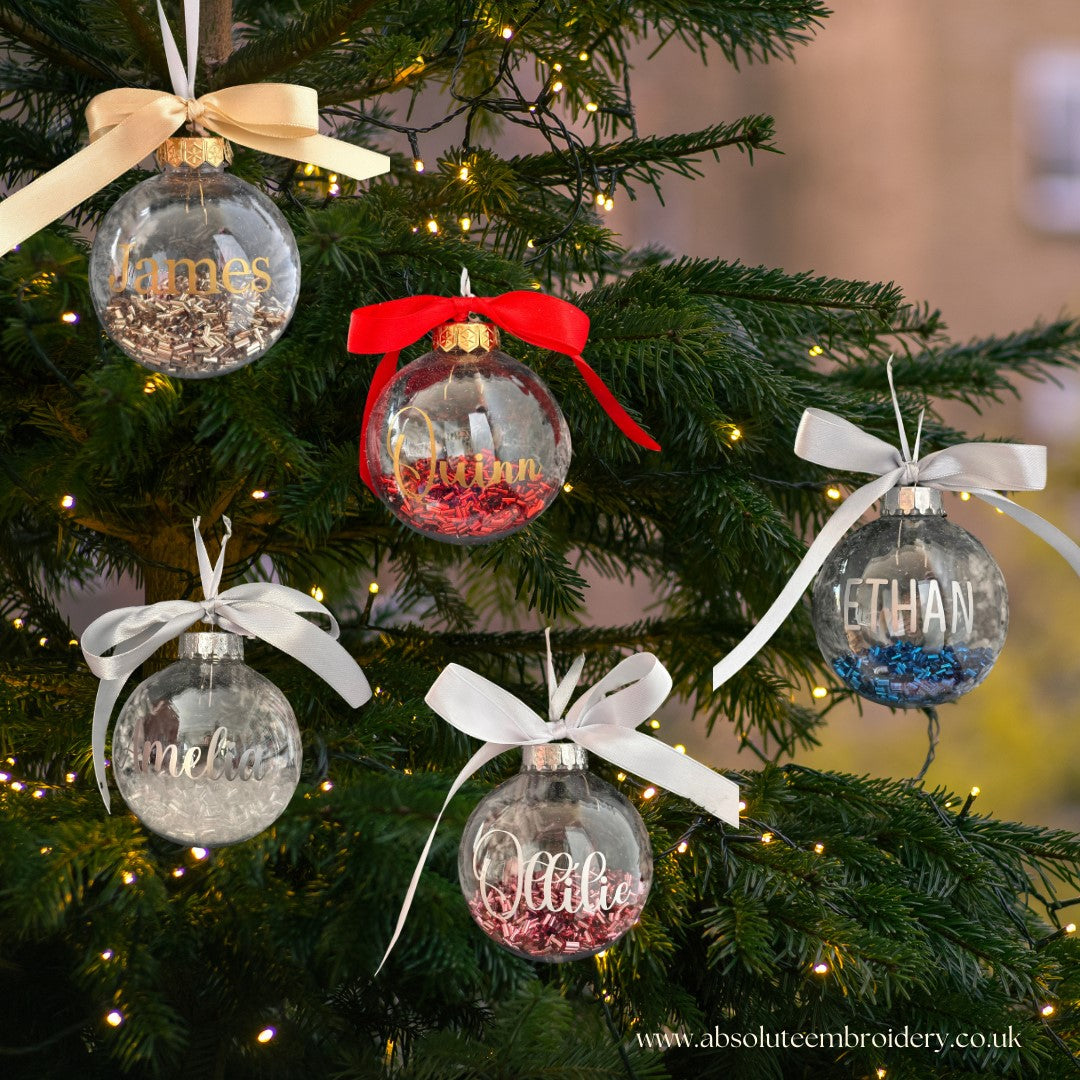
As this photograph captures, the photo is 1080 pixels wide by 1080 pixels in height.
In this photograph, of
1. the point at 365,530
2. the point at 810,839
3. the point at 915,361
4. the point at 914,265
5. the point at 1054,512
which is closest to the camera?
the point at 810,839

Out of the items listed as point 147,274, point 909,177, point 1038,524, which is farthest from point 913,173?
point 147,274

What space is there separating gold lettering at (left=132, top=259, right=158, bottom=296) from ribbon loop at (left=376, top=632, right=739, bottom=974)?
239 mm

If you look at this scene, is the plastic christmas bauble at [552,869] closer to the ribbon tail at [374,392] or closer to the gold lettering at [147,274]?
the ribbon tail at [374,392]

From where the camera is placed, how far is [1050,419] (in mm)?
2406

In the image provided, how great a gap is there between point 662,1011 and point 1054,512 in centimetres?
191

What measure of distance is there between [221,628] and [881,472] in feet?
1.25

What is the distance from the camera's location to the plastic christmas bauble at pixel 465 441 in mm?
649

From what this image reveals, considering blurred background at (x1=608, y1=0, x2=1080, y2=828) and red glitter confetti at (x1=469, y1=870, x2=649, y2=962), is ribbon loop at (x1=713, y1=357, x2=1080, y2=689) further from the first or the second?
blurred background at (x1=608, y1=0, x2=1080, y2=828)

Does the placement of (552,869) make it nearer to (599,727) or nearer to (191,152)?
(599,727)

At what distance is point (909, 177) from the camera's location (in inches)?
102

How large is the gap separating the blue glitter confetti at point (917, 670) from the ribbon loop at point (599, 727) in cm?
12

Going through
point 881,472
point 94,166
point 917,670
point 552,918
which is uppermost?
point 94,166

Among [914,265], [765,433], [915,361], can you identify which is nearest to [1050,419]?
Answer: [914,265]

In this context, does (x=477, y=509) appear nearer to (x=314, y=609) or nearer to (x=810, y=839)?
(x=314, y=609)
